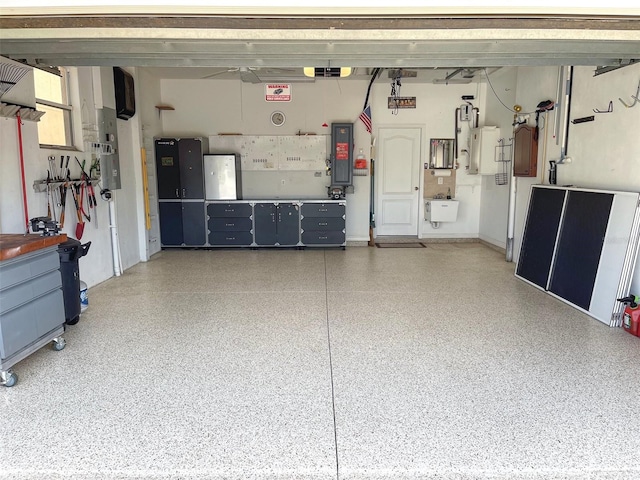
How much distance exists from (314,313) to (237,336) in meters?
0.89

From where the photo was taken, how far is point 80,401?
8.85 feet

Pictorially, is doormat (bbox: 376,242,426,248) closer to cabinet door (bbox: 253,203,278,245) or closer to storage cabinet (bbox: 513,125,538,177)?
cabinet door (bbox: 253,203,278,245)

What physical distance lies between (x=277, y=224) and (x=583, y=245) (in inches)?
187

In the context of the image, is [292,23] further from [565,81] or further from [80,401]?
[565,81]

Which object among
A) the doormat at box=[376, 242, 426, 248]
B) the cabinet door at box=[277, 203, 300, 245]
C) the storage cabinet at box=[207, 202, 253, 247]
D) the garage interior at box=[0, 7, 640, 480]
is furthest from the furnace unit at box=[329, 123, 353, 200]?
the garage interior at box=[0, 7, 640, 480]

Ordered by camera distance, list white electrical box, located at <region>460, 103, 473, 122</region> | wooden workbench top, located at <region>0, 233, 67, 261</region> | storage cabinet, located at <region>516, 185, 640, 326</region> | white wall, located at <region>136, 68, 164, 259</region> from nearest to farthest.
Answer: wooden workbench top, located at <region>0, 233, 67, 261</region>, storage cabinet, located at <region>516, 185, 640, 326</region>, white wall, located at <region>136, 68, 164, 259</region>, white electrical box, located at <region>460, 103, 473, 122</region>

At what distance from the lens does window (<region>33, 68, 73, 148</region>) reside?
4.45 meters

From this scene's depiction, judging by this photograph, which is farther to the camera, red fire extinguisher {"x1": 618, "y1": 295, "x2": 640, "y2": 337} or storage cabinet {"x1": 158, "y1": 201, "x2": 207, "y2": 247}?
storage cabinet {"x1": 158, "y1": 201, "x2": 207, "y2": 247}

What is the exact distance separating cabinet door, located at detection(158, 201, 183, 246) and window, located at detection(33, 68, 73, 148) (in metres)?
2.70

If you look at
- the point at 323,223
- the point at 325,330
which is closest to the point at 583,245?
the point at 325,330

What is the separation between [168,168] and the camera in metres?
7.52

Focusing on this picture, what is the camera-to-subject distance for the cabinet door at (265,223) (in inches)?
300

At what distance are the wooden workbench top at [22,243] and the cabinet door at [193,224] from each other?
14.0 ft

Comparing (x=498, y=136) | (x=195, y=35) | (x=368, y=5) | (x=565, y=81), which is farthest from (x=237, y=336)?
(x=498, y=136)
